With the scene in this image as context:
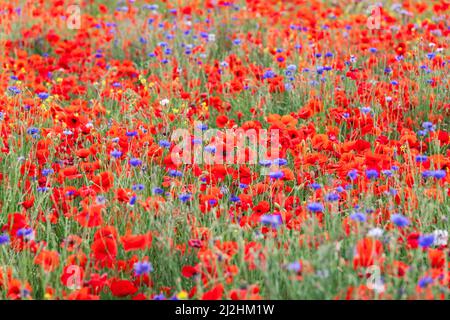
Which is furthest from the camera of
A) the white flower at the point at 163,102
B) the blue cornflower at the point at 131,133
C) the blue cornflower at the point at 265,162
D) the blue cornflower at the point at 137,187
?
the white flower at the point at 163,102

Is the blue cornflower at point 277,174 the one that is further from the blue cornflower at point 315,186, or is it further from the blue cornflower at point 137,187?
the blue cornflower at point 137,187

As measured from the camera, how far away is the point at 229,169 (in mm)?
3242

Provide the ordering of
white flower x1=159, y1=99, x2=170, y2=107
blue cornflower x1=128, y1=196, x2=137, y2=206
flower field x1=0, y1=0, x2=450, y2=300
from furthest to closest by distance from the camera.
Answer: white flower x1=159, y1=99, x2=170, y2=107
blue cornflower x1=128, y1=196, x2=137, y2=206
flower field x1=0, y1=0, x2=450, y2=300

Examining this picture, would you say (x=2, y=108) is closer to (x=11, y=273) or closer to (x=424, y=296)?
(x=11, y=273)

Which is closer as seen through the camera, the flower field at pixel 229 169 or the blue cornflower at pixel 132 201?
the flower field at pixel 229 169

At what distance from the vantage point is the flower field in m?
2.34

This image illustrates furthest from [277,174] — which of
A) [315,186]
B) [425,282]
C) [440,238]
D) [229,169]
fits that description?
[425,282]

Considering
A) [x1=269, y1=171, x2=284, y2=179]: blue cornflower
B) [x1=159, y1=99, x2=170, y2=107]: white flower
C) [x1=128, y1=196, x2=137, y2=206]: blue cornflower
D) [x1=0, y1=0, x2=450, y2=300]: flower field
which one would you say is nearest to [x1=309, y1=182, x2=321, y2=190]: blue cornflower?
[x1=0, y1=0, x2=450, y2=300]: flower field

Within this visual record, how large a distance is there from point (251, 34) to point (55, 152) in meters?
2.82

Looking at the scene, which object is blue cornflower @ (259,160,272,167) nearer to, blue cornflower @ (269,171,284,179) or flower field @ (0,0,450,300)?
flower field @ (0,0,450,300)

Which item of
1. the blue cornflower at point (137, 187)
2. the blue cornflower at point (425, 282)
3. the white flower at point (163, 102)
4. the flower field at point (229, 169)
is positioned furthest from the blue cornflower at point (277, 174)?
the white flower at point (163, 102)

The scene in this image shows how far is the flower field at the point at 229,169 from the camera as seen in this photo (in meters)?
2.34

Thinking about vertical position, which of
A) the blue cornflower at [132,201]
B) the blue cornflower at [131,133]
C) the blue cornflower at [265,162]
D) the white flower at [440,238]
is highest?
the blue cornflower at [131,133]

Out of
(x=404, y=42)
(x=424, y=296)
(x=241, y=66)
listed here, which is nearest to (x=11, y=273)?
(x=424, y=296)
